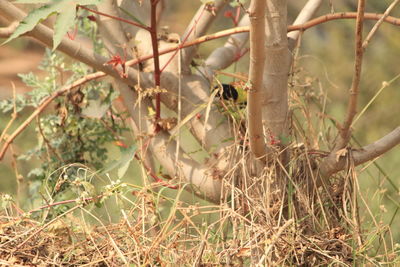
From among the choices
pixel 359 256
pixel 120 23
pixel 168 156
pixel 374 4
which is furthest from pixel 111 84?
pixel 374 4

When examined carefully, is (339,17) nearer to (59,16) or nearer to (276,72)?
(276,72)

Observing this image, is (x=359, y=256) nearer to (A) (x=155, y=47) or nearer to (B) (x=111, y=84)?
(A) (x=155, y=47)

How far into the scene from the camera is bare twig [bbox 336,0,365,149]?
3.73 ft

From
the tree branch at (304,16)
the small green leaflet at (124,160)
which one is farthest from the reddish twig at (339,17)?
the small green leaflet at (124,160)

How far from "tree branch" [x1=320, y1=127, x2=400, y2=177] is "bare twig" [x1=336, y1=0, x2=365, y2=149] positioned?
3 centimetres

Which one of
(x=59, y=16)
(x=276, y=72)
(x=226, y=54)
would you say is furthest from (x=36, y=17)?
(x=226, y=54)

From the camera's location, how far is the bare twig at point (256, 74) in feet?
3.34

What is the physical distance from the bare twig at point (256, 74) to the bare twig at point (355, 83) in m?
0.17

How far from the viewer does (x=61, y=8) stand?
0.93 meters

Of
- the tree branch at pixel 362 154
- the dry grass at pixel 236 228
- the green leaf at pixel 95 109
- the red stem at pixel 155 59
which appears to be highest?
the red stem at pixel 155 59

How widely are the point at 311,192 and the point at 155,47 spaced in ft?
1.54

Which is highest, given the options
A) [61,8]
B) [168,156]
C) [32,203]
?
[61,8]

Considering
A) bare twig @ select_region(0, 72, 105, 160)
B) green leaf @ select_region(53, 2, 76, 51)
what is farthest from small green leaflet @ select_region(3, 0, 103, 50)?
bare twig @ select_region(0, 72, 105, 160)

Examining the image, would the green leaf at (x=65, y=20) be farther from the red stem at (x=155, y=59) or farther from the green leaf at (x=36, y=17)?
the red stem at (x=155, y=59)
